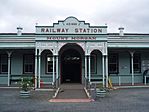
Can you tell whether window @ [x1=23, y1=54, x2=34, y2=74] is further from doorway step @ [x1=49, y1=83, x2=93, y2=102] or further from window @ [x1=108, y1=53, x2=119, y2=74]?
window @ [x1=108, y1=53, x2=119, y2=74]

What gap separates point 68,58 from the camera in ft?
89.6

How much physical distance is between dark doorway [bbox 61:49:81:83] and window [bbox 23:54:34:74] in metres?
2.98

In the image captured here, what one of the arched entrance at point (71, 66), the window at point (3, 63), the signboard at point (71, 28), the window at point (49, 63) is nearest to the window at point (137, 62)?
the signboard at point (71, 28)

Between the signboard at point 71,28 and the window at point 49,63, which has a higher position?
the signboard at point 71,28

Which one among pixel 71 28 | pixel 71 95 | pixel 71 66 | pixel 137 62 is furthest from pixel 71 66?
pixel 71 95

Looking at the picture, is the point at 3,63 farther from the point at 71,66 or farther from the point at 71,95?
the point at 71,95

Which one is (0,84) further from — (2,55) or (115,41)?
(115,41)

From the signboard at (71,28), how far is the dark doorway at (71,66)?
3.27 metres

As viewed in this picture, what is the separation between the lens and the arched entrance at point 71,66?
1067 inches

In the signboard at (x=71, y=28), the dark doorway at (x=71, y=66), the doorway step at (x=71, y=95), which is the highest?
the signboard at (x=71, y=28)

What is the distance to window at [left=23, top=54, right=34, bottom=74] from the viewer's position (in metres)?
26.8

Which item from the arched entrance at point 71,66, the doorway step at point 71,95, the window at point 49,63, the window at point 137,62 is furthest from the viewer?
the window at point 137,62

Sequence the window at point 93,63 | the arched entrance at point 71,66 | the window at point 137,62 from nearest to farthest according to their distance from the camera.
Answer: the window at point 93,63 → the arched entrance at point 71,66 → the window at point 137,62

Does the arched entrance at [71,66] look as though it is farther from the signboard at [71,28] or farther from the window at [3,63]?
the window at [3,63]
